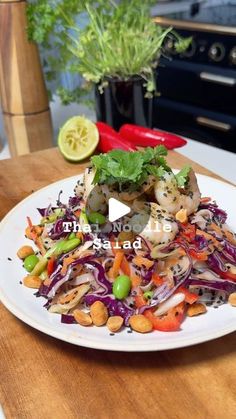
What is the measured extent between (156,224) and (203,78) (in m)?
1.97

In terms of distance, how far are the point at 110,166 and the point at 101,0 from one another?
3.93ft

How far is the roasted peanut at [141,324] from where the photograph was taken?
921 mm

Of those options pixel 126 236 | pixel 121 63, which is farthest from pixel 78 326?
pixel 121 63

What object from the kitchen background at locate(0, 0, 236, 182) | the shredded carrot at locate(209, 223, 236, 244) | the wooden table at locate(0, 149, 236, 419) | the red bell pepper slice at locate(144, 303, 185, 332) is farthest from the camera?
the kitchen background at locate(0, 0, 236, 182)

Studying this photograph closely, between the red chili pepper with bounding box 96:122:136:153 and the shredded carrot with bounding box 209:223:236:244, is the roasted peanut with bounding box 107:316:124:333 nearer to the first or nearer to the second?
the shredded carrot with bounding box 209:223:236:244

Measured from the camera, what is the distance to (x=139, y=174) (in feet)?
3.38

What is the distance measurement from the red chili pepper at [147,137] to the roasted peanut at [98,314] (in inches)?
38.9

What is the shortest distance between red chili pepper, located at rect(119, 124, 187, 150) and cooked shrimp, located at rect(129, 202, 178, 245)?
0.81 meters

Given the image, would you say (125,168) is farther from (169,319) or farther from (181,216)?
(169,319)

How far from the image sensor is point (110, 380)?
2.92ft

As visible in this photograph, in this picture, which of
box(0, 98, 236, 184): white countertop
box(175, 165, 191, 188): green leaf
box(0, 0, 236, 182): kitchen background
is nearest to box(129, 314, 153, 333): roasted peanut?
box(175, 165, 191, 188): green leaf

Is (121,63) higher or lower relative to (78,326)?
higher

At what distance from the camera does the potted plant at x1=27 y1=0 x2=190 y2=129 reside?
1.87 meters

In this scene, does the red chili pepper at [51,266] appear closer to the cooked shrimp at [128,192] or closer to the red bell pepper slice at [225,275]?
the cooked shrimp at [128,192]
